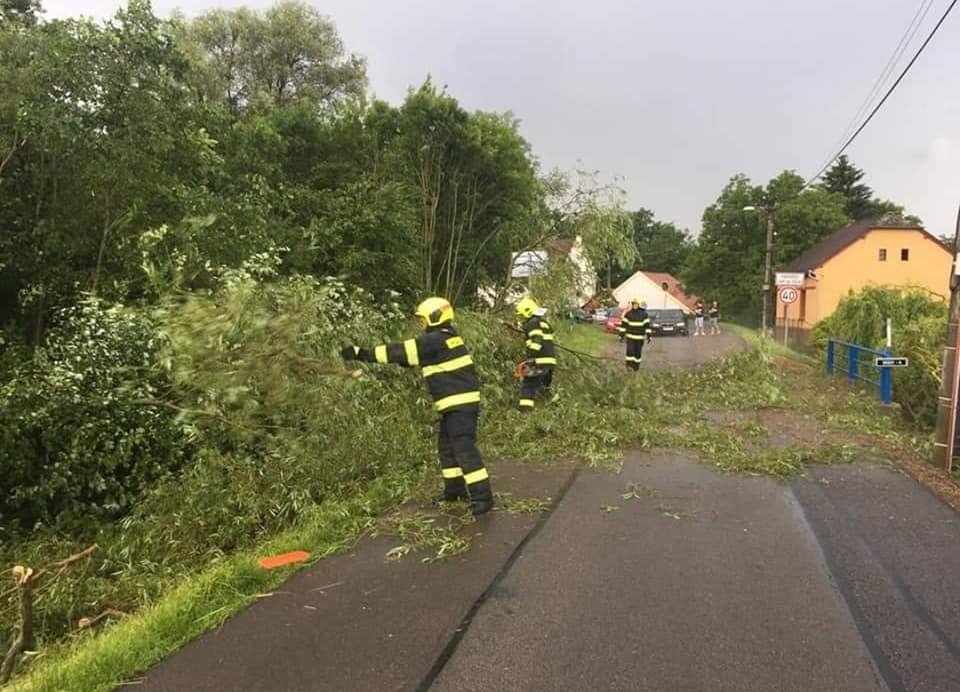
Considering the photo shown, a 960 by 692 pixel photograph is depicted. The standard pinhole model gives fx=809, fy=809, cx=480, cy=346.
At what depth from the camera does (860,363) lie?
1432cm

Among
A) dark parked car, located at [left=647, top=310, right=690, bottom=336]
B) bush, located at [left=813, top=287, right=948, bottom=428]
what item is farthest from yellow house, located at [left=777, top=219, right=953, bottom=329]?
bush, located at [left=813, top=287, right=948, bottom=428]

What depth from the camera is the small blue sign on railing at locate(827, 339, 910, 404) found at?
11.6 meters

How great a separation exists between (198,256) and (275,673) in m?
7.43

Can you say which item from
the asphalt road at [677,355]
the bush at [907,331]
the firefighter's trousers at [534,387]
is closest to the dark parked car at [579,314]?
the asphalt road at [677,355]

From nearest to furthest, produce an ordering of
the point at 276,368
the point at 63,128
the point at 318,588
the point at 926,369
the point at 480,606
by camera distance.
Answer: the point at 480,606
the point at 318,588
the point at 276,368
the point at 63,128
the point at 926,369

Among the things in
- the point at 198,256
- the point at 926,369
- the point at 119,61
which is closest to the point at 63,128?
the point at 119,61

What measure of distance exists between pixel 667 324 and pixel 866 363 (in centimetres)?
2725

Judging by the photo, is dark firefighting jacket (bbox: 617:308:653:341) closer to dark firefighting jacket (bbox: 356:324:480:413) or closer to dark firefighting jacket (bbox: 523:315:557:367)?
dark firefighting jacket (bbox: 523:315:557:367)

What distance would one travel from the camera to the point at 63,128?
954 centimetres

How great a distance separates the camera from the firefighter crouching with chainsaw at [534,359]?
1099cm

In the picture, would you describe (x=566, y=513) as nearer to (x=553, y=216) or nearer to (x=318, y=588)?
(x=318, y=588)

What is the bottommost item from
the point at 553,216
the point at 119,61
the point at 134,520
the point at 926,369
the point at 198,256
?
the point at 134,520

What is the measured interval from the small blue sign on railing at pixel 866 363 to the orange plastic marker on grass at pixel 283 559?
348 inches

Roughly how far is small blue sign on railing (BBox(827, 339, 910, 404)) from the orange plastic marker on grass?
885 centimetres
